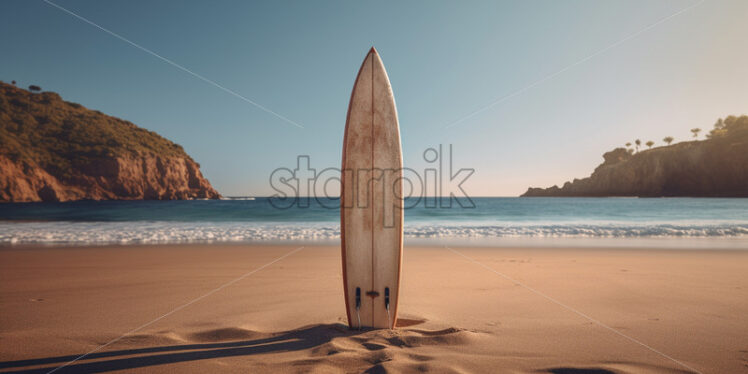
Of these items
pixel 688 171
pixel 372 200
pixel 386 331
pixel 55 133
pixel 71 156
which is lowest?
pixel 386 331

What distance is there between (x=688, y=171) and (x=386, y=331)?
180 feet

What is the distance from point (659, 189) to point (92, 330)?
57.7 meters

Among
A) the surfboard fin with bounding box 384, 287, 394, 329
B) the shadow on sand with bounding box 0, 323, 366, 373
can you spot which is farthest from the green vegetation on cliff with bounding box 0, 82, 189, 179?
the surfboard fin with bounding box 384, 287, 394, 329

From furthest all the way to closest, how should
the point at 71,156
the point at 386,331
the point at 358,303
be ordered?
the point at 71,156 < the point at 358,303 < the point at 386,331

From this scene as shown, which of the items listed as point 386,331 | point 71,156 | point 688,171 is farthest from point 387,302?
point 688,171

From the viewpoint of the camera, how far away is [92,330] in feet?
8.48

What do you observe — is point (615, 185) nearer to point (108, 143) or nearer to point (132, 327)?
point (132, 327)

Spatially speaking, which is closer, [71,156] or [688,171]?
[71,156]

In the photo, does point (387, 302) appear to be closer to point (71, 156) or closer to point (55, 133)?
point (71, 156)

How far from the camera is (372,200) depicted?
8.53 ft

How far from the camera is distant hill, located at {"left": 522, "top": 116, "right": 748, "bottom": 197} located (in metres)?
36.3

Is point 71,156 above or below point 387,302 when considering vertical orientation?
above

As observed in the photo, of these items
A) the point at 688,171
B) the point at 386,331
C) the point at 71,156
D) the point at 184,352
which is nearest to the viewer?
the point at 184,352

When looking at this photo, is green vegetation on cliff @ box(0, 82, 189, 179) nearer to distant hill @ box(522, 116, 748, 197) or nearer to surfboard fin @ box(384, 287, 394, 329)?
surfboard fin @ box(384, 287, 394, 329)
